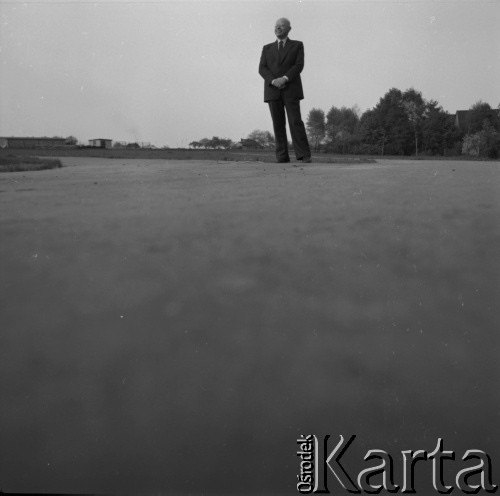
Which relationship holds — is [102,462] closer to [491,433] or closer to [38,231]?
[491,433]

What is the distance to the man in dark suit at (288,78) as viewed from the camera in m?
5.28

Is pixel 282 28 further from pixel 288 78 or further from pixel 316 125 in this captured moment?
pixel 316 125

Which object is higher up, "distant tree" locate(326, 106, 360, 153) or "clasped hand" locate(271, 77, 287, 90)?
"distant tree" locate(326, 106, 360, 153)

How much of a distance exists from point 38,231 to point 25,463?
78 centimetres

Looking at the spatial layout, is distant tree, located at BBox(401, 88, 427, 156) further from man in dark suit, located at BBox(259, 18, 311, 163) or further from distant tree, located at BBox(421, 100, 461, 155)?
man in dark suit, located at BBox(259, 18, 311, 163)

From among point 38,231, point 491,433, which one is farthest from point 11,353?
point 38,231

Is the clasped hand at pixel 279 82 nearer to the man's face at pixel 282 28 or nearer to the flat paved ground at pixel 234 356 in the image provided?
the man's face at pixel 282 28

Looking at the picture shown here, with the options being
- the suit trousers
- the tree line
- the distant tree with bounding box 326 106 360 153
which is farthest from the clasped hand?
the distant tree with bounding box 326 106 360 153

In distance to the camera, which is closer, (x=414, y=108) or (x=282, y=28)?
(x=282, y=28)

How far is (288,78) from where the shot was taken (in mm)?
5188

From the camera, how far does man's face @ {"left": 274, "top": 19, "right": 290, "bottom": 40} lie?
5.27 meters

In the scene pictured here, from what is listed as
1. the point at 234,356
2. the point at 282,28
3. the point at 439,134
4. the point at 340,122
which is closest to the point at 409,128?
the point at 439,134

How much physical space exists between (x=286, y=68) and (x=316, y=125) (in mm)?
51056

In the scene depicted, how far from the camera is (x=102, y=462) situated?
0.36 metres
